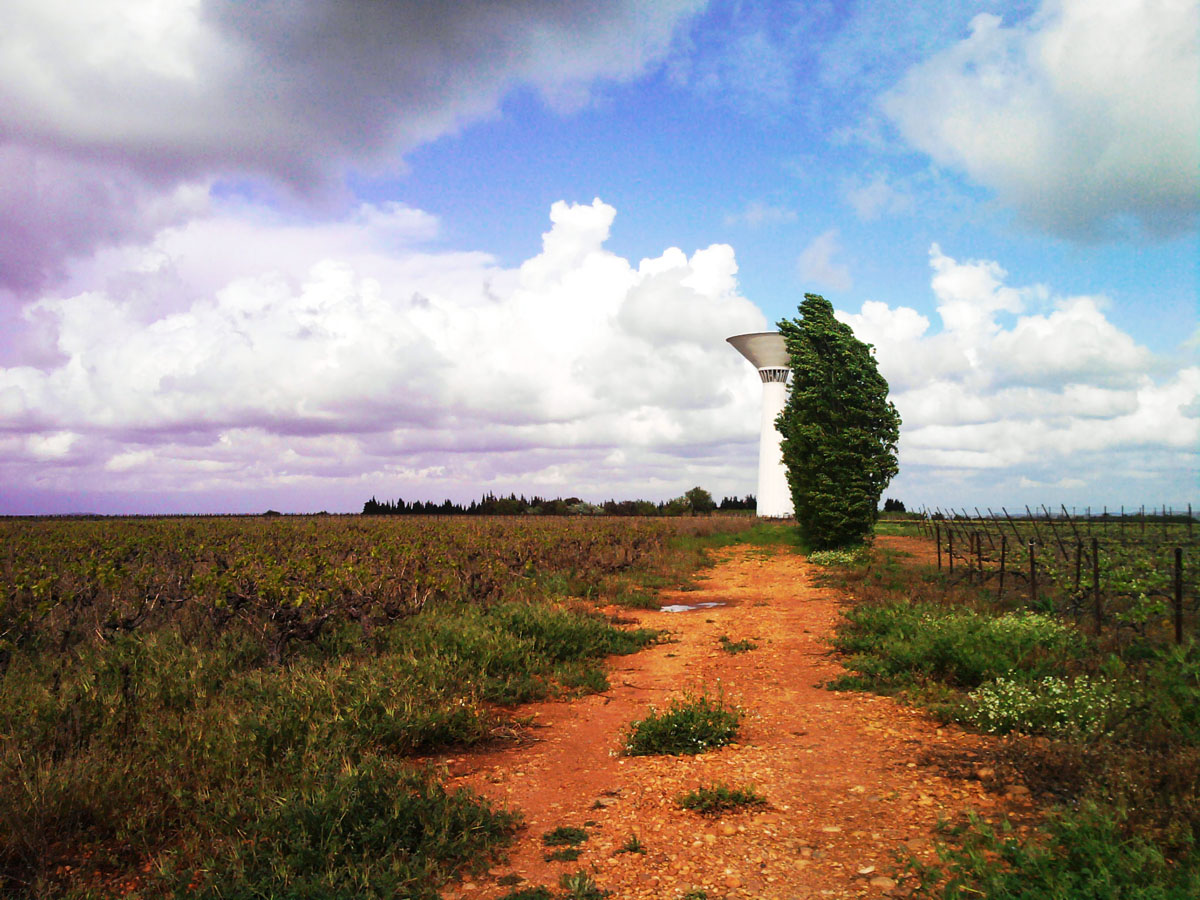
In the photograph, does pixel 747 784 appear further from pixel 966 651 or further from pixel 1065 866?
pixel 966 651

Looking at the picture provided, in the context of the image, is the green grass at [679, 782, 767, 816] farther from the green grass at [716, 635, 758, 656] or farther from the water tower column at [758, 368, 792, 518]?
the water tower column at [758, 368, 792, 518]

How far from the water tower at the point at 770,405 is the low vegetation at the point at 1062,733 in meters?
29.3

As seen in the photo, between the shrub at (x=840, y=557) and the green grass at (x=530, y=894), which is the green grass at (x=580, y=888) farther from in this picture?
the shrub at (x=840, y=557)

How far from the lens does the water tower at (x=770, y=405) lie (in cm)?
3975

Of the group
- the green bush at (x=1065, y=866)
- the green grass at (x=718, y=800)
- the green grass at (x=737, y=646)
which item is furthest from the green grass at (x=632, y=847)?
the green grass at (x=737, y=646)

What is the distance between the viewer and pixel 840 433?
80.6 ft

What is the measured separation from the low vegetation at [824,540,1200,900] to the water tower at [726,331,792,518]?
29.3m

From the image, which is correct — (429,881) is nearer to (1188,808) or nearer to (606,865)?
(606,865)

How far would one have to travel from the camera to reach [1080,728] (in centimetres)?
581

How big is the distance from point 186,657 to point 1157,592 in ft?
40.9

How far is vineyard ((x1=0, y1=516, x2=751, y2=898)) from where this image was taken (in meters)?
4.15

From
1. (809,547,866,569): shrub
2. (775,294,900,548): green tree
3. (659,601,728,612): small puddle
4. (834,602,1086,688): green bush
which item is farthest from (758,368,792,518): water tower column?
(834,602,1086,688): green bush

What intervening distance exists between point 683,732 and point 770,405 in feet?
116

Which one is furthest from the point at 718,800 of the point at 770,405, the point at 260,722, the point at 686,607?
the point at 770,405
